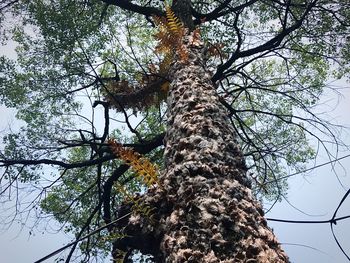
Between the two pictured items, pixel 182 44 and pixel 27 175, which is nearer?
pixel 182 44

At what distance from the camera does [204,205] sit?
4.96 ft

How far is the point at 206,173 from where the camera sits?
5.62ft

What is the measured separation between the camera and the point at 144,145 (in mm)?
5027

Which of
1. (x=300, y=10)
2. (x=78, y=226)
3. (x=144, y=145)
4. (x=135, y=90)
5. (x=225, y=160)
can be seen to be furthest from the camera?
(x=78, y=226)

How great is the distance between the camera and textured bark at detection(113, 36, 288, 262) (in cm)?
133

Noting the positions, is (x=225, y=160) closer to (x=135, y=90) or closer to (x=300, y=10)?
(x=135, y=90)

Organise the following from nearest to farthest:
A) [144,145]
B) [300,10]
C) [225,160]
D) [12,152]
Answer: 1. [225,160]
2. [144,145]
3. [12,152]
4. [300,10]

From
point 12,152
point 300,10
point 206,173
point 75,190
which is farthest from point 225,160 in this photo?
point 75,190

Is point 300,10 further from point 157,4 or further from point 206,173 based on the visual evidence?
point 206,173

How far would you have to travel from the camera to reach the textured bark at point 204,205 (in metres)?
1.33

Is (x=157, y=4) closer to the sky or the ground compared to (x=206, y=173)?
closer to the sky

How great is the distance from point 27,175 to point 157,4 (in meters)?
4.71

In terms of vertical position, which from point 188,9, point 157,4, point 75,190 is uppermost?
point 157,4

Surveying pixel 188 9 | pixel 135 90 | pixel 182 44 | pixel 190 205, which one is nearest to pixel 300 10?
pixel 188 9
